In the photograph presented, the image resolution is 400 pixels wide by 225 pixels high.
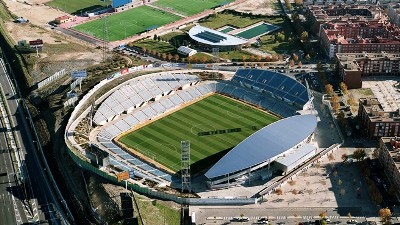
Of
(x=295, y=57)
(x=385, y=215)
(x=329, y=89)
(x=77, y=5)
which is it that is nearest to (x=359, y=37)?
(x=295, y=57)

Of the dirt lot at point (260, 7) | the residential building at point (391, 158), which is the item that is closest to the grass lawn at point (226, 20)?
the dirt lot at point (260, 7)

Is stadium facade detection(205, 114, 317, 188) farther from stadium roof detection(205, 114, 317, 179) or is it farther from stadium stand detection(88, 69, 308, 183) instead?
stadium stand detection(88, 69, 308, 183)

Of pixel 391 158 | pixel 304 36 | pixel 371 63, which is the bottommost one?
pixel 304 36

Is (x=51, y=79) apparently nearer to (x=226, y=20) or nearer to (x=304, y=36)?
(x=226, y=20)

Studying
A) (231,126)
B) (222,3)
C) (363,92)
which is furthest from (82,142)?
(222,3)

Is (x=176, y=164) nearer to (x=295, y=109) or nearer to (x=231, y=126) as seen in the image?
(x=231, y=126)

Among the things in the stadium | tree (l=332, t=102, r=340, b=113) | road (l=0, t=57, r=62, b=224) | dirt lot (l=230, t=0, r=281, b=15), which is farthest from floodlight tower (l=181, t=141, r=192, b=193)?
dirt lot (l=230, t=0, r=281, b=15)
